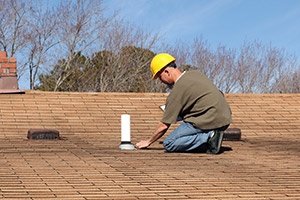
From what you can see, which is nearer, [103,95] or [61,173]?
[61,173]

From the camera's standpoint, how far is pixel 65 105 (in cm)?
886

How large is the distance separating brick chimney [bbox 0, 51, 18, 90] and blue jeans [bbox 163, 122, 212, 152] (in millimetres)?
4289

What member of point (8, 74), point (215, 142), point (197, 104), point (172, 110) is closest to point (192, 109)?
point (197, 104)

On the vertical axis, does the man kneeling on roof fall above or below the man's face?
below

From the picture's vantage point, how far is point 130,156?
219 inches

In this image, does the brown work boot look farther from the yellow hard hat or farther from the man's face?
the yellow hard hat

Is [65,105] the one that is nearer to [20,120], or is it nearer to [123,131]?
[20,120]

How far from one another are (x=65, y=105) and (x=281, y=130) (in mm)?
2877

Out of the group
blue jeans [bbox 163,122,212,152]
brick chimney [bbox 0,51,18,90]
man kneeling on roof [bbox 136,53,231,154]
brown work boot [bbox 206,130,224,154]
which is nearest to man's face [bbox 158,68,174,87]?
man kneeling on roof [bbox 136,53,231,154]

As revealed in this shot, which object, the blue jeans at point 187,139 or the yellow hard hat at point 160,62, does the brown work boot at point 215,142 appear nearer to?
the blue jeans at point 187,139

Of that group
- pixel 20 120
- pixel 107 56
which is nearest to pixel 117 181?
pixel 20 120

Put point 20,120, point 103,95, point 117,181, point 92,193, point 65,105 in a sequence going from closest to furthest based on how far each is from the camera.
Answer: point 92,193
point 117,181
point 20,120
point 65,105
point 103,95

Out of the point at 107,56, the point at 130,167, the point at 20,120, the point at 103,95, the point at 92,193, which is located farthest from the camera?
the point at 107,56

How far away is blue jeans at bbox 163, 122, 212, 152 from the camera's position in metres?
5.87
